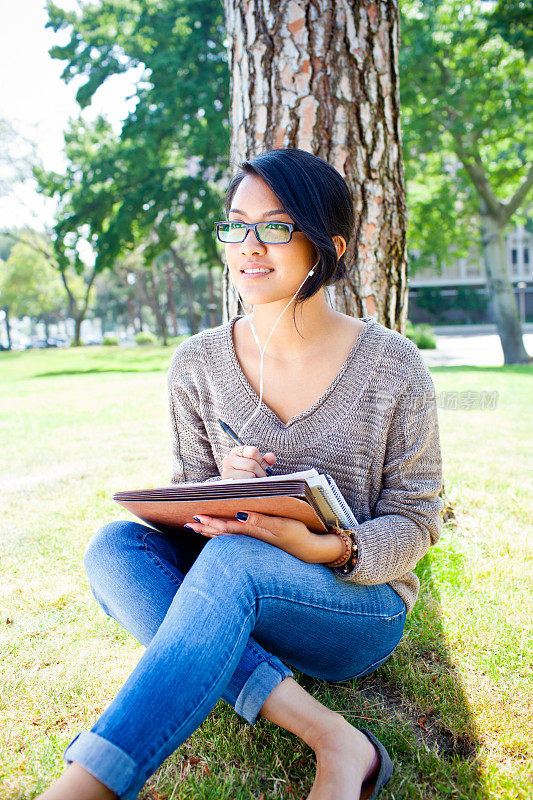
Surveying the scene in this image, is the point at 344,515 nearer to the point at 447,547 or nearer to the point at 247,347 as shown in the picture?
the point at 247,347

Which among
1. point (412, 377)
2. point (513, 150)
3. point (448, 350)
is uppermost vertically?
point (513, 150)

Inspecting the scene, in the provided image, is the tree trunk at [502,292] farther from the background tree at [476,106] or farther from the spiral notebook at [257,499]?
the spiral notebook at [257,499]

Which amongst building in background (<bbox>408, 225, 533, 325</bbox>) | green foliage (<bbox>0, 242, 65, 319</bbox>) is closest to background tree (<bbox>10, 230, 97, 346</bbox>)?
green foliage (<bbox>0, 242, 65, 319</bbox>)

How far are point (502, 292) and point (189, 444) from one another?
1529 centimetres

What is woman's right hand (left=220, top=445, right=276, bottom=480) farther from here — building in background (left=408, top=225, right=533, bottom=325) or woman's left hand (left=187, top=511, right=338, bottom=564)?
building in background (left=408, top=225, right=533, bottom=325)

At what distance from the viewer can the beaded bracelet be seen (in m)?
1.82

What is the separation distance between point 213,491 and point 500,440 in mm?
5490

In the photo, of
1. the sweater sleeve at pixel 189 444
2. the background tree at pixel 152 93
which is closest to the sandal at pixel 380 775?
the sweater sleeve at pixel 189 444

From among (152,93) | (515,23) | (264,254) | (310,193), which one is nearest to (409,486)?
(264,254)

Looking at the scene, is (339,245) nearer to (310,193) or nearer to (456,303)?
(310,193)

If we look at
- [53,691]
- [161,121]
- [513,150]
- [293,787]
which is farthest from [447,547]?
[513,150]

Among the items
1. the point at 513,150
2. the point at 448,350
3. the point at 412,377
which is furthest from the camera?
the point at 448,350

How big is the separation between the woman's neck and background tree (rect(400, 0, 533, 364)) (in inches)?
452

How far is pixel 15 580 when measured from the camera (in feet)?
10.5
